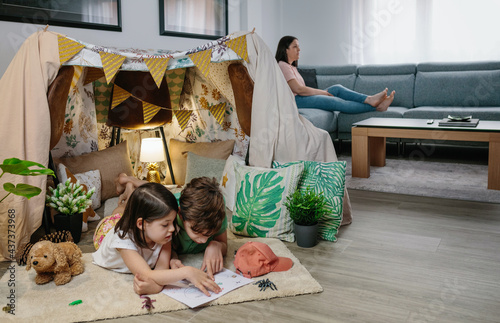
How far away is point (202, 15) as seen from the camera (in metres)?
4.32

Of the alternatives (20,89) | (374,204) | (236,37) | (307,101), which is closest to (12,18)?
(20,89)

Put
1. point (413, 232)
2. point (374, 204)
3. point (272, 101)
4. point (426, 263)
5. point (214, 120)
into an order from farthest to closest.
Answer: point (214, 120), point (374, 204), point (272, 101), point (413, 232), point (426, 263)

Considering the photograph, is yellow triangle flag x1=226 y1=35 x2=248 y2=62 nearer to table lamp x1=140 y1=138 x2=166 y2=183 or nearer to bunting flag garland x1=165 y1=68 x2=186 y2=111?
bunting flag garland x1=165 y1=68 x2=186 y2=111

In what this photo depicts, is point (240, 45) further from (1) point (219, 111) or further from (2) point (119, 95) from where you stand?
(2) point (119, 95)

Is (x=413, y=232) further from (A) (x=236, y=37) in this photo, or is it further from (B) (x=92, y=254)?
(B) (x=92, y=254)

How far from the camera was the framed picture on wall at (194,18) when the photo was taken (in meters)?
3.92

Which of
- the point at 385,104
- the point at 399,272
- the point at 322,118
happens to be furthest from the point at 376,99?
the point at 399,272

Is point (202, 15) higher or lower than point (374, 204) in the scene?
higher

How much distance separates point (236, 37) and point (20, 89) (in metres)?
1.12

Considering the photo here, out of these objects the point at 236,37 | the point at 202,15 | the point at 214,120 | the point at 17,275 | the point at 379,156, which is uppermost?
the point at 202,15

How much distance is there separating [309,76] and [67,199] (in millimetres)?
3489

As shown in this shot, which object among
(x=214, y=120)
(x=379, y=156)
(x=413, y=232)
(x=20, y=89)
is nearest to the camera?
(x=20, y=89)

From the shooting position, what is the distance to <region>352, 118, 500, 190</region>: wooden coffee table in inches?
121

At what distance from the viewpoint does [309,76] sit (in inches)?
207
